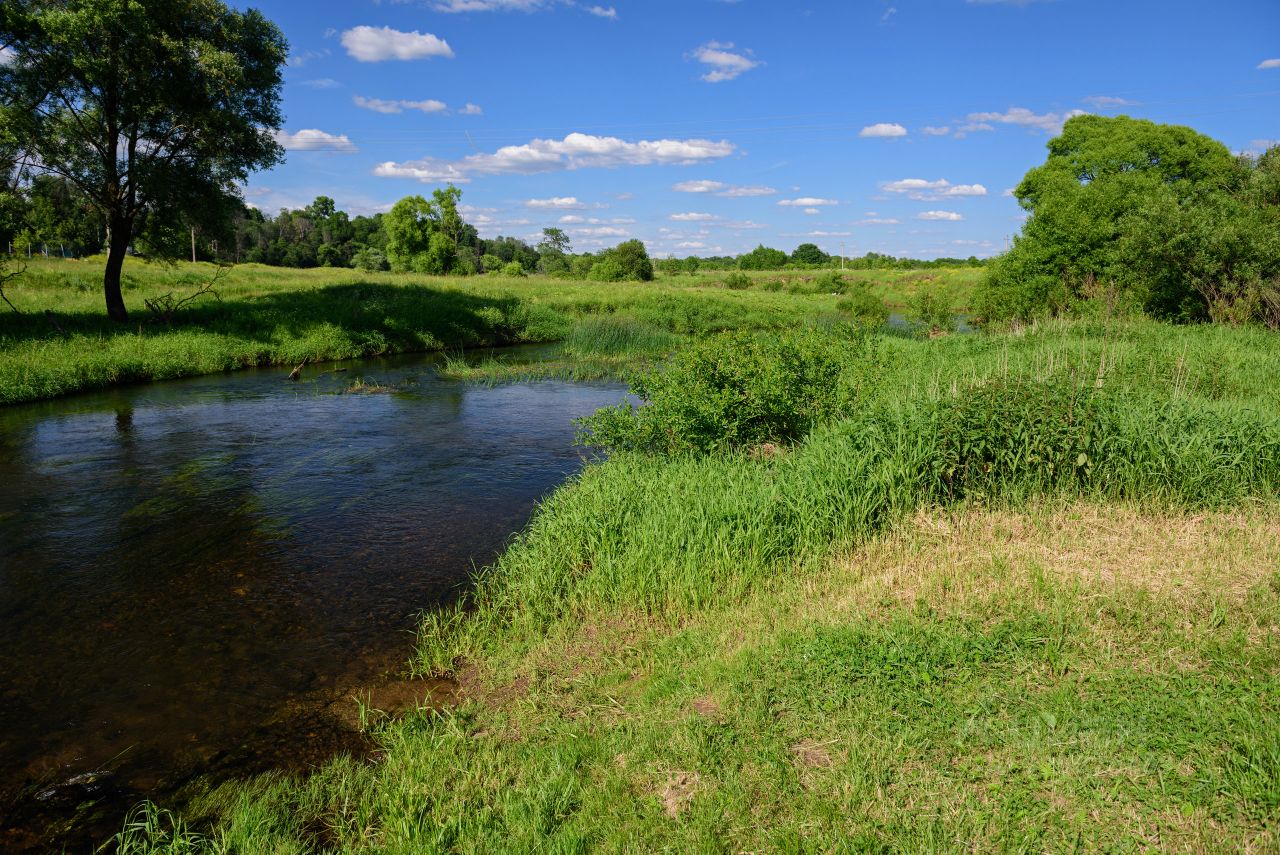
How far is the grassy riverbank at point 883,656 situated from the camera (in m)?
3.77

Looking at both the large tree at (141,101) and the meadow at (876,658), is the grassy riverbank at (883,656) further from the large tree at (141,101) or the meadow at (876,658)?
the large tree at (141,101)

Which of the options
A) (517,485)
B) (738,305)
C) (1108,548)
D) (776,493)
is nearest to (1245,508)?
(1108,548)

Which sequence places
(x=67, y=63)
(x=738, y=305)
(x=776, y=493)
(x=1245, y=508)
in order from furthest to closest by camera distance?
(x=738, y=305) → (x=67, y=63) → (x=776, y=493) → (x=1245, y=508)

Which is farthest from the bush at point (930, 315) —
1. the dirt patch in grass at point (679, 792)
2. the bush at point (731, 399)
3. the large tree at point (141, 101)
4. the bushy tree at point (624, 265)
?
the bushy tree at point (624, 265)

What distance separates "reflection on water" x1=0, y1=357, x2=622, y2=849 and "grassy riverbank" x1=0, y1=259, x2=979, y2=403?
3.06m

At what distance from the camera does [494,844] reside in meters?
3.89

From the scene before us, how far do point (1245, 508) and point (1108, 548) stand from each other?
2.12 meters

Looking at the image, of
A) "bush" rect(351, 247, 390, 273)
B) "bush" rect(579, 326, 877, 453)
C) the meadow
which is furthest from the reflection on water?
"bush" rect(351, 247, 390, 273)

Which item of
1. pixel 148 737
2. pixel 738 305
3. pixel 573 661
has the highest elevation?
pixel 738 305

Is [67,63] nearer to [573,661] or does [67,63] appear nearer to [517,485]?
[517,485]

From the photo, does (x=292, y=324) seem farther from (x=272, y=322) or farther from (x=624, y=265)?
(x=624, y=265)

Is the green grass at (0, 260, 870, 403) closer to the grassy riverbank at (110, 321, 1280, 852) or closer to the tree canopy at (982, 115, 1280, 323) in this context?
the grassy riverbank at (110, 321, 1280, 852)

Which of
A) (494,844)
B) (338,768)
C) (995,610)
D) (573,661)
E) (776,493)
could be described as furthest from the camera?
(776,493)

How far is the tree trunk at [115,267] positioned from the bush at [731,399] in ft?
64.2
